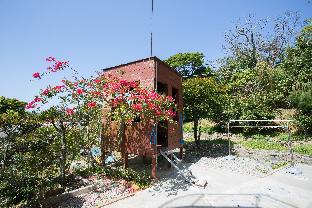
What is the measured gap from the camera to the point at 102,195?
26.7 ft

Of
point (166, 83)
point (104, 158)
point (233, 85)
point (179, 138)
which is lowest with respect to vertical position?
point (104, 158)

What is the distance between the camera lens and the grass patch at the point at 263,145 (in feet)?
54.8

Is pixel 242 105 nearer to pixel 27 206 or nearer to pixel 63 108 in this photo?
pixel 63 108

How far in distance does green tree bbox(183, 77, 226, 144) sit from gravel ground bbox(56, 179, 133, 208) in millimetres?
7128

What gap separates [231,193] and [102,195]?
14.0 ft

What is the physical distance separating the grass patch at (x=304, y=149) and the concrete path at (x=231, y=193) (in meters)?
5.31

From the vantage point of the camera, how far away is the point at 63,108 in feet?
29.0

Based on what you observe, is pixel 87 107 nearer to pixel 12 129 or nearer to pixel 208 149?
pixel 12 129

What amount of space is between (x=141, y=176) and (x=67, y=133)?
3300mm

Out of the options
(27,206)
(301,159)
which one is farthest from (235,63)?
(27,206)

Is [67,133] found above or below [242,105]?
below

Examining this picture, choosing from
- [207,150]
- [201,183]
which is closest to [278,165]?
[207,150]

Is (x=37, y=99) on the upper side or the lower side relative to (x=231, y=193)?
upper

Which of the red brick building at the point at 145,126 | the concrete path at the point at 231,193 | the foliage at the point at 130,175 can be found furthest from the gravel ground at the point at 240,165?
the foliage at the point at 130,175
